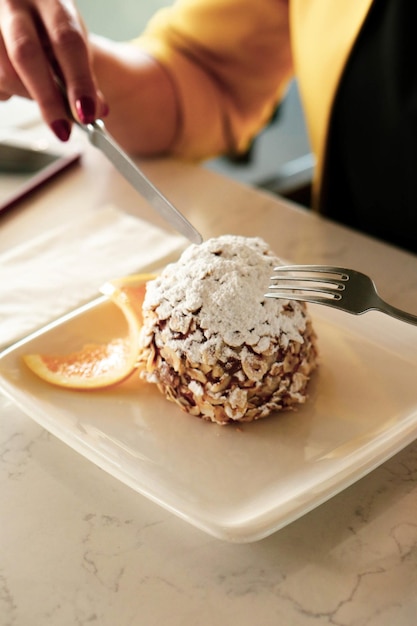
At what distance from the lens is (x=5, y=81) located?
101 centimetres

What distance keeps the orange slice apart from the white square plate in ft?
0.04

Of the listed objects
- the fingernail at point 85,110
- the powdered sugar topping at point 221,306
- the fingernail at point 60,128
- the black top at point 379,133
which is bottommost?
the black top at point 379,133

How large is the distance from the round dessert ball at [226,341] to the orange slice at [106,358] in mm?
42

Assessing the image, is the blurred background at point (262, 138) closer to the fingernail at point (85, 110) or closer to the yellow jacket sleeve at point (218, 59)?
the yellow jacket sleeve at point (218, 59)

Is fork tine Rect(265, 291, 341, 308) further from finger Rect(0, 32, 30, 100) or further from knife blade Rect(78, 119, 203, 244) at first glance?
finger Rect(0, 32, 30, 100)

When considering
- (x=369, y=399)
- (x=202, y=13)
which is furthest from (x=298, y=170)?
(x=369, y=399)

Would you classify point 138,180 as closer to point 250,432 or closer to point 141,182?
point 141,182

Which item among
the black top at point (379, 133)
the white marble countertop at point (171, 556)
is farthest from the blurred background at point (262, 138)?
the white marble countertop at point (171, 556)

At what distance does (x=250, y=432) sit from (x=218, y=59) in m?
0.88

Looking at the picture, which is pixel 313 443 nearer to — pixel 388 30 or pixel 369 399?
pixel 369 399

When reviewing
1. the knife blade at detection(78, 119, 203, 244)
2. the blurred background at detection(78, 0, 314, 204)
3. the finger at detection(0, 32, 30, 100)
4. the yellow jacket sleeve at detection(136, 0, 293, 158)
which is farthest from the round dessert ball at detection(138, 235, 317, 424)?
the blurred background at detection(78, 0, 314, 204)

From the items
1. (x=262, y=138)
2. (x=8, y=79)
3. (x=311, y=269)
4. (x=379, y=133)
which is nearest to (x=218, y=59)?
(x=379, y=133)

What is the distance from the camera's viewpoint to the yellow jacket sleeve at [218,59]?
4.43ft

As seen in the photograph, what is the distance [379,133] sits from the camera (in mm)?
1181
